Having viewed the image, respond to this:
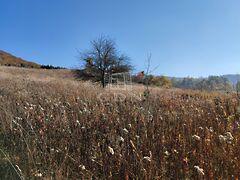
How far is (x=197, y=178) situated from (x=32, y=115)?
3.88 meters

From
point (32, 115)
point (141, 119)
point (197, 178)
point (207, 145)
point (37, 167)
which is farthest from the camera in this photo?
point (32, 115)

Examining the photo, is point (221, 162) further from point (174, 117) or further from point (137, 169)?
point (174, 117)

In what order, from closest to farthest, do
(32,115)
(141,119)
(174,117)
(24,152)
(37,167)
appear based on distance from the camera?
(37,167)
(24,152)
(141,119)
(174,117)
(32,115)

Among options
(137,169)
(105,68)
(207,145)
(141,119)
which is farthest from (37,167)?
(105,68)

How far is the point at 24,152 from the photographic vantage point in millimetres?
4445

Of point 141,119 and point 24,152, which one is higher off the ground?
point 141,119

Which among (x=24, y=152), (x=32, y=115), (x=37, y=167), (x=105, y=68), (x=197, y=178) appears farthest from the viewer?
A: (x=105, y=68)

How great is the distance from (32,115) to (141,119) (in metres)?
2.31

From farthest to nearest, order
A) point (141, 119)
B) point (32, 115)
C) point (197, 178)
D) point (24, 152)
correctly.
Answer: point (32, 115) → point (141, 119) → point (24, 152) → point (197, 178)

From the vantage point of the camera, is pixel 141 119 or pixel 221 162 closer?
pixel 221 162

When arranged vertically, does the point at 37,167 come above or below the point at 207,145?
below

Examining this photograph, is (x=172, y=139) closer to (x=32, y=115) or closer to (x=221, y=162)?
(x=221, y=162)

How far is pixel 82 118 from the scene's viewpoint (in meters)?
5.50

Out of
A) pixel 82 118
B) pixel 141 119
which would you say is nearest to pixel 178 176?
pixel 141 119
